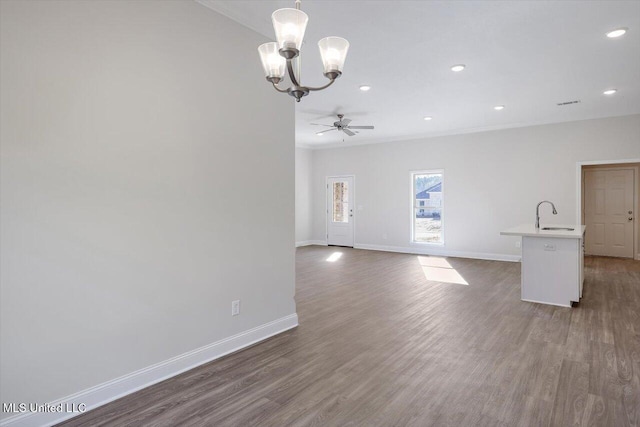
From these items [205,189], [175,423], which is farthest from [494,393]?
[205,189]

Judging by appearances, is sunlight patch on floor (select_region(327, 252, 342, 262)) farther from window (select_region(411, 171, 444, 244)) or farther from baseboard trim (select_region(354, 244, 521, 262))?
window (select_region(411, 171, 444, 244))

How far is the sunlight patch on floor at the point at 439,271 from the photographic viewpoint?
5746mm

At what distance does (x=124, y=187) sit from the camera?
2.32m

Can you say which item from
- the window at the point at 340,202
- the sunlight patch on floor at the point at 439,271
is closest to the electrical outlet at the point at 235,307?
the sunlight patch on floor at the point at 439,271

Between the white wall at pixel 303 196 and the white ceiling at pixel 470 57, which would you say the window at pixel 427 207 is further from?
the white wall at pixel 303 196

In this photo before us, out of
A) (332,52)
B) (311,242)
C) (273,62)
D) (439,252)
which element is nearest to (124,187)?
(273,62)

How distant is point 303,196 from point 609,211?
7358 mm

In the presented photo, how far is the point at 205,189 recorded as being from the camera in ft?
9.21

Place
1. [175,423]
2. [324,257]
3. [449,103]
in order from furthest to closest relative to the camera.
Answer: [324,257]
[449,103]
[175,423]

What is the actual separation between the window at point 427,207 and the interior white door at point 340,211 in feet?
5.89

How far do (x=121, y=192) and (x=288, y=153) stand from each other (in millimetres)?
1657

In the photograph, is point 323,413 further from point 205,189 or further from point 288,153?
point 288,153

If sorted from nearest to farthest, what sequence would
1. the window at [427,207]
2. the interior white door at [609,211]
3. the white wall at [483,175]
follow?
the white wall at [483,175]
the interior white door at [609,211]
the window at [427,207]

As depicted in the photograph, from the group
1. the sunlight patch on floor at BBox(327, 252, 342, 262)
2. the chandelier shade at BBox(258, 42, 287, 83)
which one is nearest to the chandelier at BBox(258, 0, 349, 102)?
the chandelier shade at BBox(258, 42, 287, 83)
